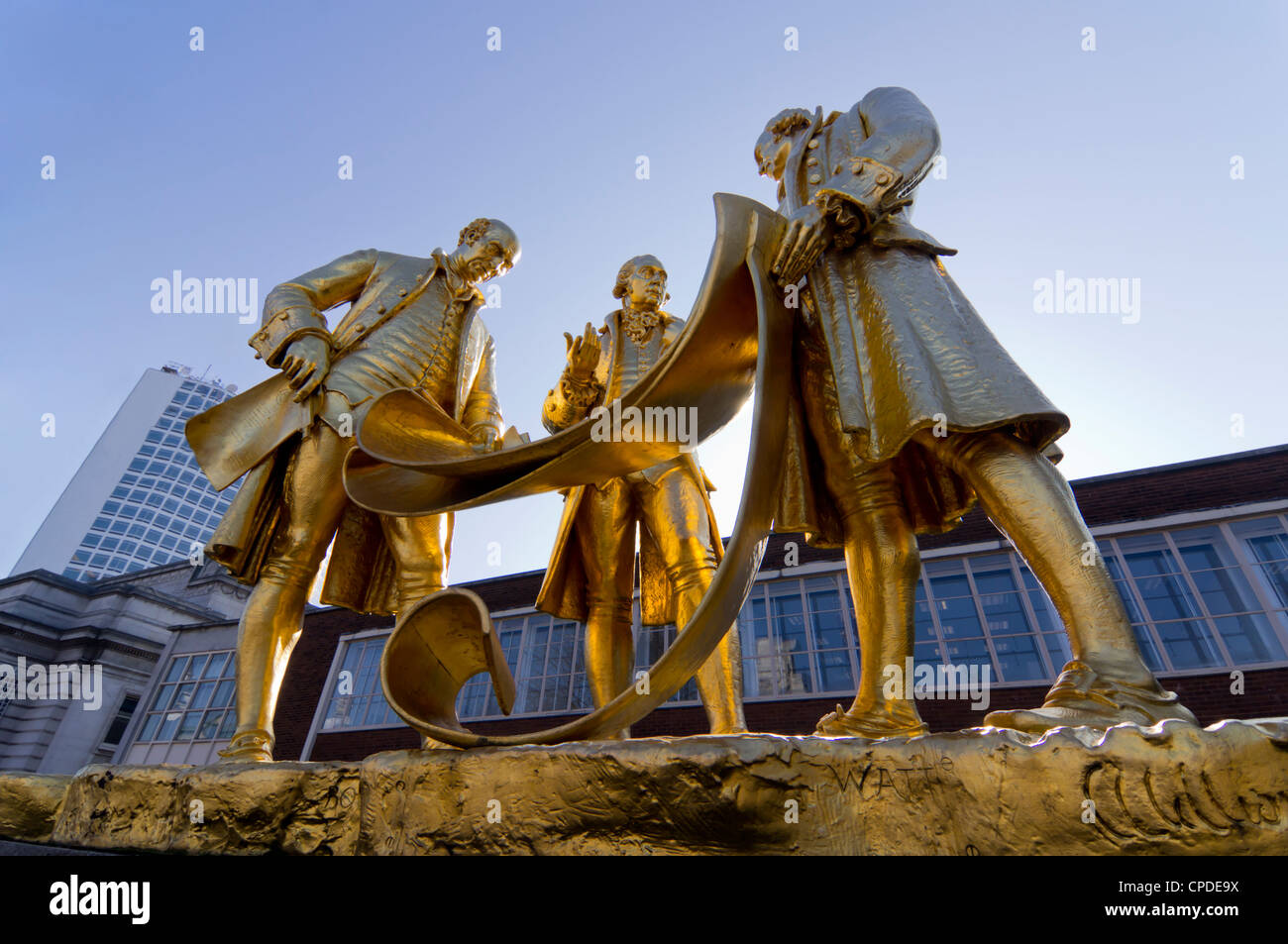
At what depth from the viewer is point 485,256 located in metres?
3.75

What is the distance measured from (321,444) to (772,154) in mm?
2475

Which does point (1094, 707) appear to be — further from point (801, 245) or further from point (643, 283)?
point (643, 283)

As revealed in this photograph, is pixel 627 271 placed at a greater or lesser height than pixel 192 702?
greater

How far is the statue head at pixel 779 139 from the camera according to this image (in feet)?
10.4

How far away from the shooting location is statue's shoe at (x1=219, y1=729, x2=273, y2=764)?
2.50m

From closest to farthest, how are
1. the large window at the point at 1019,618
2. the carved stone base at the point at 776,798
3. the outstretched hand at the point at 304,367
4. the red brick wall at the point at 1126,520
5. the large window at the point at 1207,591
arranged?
1. the carved stone base at the point at 776,798
2. the outstretched hand at the point at 304,367
3. the red brick wall at the point at 1126,520
4. the large window at the point at 1207,591
5. the large window at the point at 1019,618

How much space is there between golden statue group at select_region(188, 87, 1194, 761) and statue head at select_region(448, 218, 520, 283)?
0.02 metres

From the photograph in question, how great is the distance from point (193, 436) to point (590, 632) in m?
2.07

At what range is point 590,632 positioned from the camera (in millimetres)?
3342

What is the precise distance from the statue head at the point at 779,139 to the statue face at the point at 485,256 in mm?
1449

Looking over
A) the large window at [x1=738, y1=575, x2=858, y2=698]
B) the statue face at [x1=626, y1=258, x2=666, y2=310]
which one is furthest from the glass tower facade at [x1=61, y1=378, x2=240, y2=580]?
the statue face at [x1=626, y1=258, x2=666, y2=310]

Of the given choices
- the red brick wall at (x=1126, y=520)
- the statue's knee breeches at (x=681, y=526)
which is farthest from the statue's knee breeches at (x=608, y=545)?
the red brick wall at (x=1126, y=520)

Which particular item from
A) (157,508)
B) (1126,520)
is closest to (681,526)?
(1126,520)

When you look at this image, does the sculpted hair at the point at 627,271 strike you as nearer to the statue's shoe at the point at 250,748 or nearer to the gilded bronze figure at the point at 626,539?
the gilded bronze figure at the point at 626,539
